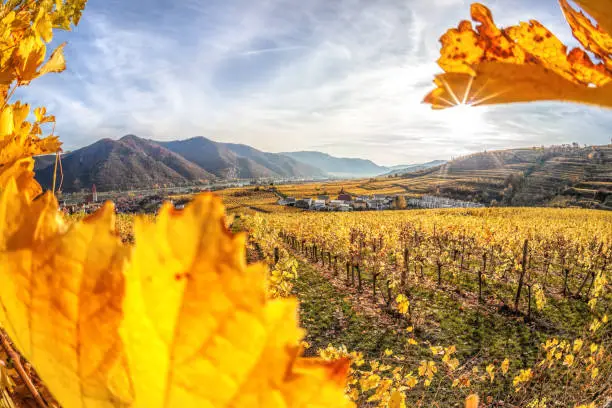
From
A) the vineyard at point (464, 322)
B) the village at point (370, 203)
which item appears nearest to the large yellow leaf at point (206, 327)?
the vineyard at point (464, 322)

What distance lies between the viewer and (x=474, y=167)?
93500 mm

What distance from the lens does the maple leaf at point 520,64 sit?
1.11 ft

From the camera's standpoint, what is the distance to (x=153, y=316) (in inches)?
8.0

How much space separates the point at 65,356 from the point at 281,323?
0.52 ft

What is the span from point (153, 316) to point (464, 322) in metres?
9.53

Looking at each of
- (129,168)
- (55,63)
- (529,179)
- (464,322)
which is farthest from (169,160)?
(55,63)

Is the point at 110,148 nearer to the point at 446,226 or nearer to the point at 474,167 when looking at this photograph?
the point at 474,167

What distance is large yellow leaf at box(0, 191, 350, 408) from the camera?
7.3 inches

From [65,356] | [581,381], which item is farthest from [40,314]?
[581,381]

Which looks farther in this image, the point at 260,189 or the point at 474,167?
the point at 474,167

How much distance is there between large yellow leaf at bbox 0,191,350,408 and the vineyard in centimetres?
402

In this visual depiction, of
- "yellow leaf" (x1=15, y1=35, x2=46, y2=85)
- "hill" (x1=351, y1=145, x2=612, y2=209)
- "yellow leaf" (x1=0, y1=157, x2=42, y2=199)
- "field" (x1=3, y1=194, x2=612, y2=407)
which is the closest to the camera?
"yellow leaf" (x1=0, y1=157, x2=42, y2=199)

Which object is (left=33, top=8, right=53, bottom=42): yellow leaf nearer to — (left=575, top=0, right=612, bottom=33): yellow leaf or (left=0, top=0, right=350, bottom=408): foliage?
(left=0, top=0, right=350, bottom=408): foliage

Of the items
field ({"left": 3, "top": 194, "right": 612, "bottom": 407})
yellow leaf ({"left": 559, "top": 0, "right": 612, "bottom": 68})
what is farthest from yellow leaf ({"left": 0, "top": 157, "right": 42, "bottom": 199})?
field ({"left": 3, "top": 194, "right": 612, "bottom": 407})
